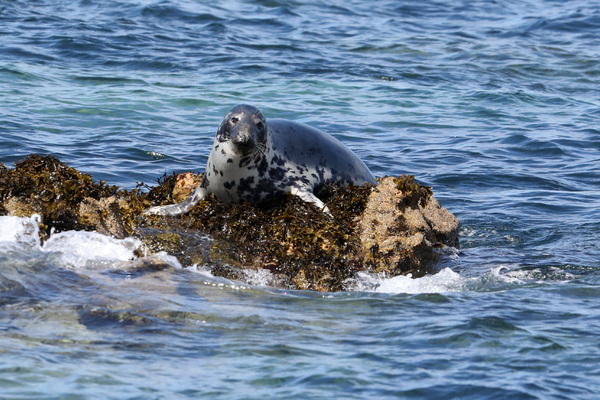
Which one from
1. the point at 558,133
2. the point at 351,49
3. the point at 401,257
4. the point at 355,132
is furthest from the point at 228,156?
the point at 351,49

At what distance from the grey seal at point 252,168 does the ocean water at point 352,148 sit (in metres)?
1.06

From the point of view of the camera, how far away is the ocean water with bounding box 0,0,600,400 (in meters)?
4.43

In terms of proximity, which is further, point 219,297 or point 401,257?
point 401,257

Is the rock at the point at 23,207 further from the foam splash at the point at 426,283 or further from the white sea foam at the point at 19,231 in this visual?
the foam splash at the point at 426,283

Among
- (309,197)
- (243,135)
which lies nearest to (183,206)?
(243,135)

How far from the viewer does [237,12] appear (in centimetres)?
2147

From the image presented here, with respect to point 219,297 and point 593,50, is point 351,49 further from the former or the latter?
point 219,297

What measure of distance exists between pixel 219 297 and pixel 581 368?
2.22 meters

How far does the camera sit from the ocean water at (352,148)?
443 cm

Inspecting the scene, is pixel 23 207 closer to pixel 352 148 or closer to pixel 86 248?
pixel 86 248

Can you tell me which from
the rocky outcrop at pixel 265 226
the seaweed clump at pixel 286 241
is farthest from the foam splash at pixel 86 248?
the seaweed clump at pixel 286 241

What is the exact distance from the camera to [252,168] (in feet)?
22.4

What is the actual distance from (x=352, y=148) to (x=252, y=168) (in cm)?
519

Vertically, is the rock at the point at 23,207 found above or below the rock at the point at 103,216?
above
